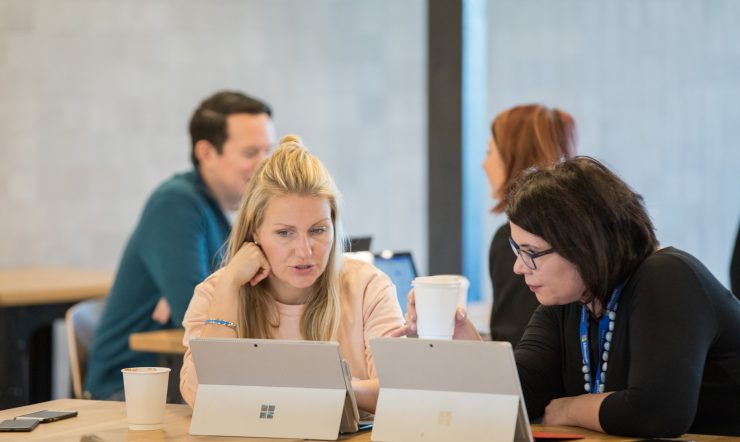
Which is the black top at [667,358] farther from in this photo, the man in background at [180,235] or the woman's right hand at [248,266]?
the man in background at [180,235]

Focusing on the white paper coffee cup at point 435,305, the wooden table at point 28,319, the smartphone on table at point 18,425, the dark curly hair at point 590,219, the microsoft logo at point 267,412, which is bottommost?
the wooden table at point 28,319

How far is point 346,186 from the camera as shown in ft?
20.2

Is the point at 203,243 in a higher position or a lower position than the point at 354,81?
lower

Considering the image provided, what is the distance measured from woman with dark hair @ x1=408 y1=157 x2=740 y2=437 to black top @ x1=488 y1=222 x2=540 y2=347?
75 centimetres

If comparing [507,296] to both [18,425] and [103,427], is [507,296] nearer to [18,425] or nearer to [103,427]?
Answer: [103,427]

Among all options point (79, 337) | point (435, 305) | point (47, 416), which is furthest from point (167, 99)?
point (435, 305)

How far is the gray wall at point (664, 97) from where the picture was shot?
4.89 m

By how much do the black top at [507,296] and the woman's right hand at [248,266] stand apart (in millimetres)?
777

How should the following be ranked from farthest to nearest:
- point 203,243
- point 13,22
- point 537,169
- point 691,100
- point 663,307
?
point 13,22, point 691,100, point 203,243, point 537,169, point 663,307

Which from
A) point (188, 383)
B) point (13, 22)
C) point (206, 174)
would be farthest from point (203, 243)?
point (13, 22)

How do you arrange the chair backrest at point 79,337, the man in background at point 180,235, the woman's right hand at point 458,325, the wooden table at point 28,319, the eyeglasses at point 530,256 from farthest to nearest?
the wooden table at point 28,319
the chair backrest at point 79,337
the man in background at point 180,235
the woman's right hand at point 458,325
the eyeglasses at point 530,256

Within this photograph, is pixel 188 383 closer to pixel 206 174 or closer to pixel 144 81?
pixel 206 174

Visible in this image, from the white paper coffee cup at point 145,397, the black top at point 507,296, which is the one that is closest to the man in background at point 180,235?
the black top at point 507,296

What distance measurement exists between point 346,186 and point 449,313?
4192mm
